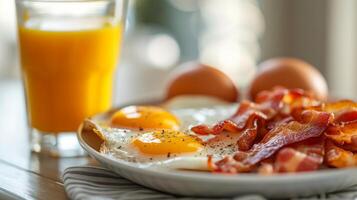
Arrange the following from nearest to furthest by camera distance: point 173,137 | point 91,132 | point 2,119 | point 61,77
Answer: point 173,137 < point 91,132 < point 61,77 < point 2,119

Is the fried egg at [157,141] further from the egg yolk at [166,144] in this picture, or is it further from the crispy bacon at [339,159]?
the crispy bacon at [339,159]

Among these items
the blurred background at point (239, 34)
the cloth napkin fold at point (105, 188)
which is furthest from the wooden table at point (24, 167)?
the blurred background at point (239, 34)

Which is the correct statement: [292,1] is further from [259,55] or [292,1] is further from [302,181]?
[302,181]

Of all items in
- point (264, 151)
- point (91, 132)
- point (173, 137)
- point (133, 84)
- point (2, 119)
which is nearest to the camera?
point (264, 151)

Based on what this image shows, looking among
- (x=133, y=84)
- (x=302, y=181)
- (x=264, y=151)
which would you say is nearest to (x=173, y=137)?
(x=264, y=151)

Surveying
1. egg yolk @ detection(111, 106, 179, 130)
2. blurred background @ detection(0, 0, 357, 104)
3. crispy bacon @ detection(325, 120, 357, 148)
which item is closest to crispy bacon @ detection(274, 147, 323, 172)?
crispy bacon @ detection(325, 120, 357, 148)
